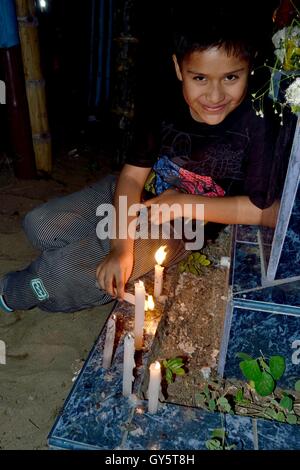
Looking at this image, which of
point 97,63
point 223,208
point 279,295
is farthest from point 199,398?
point 97,63

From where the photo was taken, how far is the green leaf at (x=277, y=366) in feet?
6.66

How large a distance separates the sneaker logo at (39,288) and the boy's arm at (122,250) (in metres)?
0.42

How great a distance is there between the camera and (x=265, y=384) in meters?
2.04

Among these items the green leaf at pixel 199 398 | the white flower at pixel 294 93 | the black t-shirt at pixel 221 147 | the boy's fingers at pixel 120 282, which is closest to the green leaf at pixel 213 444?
the green leaf at pixel 199 398

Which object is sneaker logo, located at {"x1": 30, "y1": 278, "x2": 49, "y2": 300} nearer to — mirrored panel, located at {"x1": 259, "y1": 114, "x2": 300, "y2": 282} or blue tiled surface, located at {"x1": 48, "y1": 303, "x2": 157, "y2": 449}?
blue tiled surface, located at {"x1": 48, "y1": 303, "x2": 157, "y2": 449}

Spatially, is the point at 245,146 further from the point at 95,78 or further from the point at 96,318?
the point at 95,78

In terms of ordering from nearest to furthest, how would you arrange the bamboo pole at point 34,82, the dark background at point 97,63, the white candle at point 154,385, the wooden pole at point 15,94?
1. the white candle at point 154,385
2. the wooden pole at point 15,94
3. the bamboo pole at point 34,82
4. the dark background at point 97,63

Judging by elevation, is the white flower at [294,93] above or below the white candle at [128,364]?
above

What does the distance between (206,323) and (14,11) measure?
162 inches

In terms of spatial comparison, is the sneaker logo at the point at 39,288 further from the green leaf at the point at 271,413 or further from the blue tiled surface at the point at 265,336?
the green leaf at the point at 271,413

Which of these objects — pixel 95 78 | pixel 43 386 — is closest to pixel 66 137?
pixel 95 78

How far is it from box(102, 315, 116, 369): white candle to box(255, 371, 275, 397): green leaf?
812 mm
